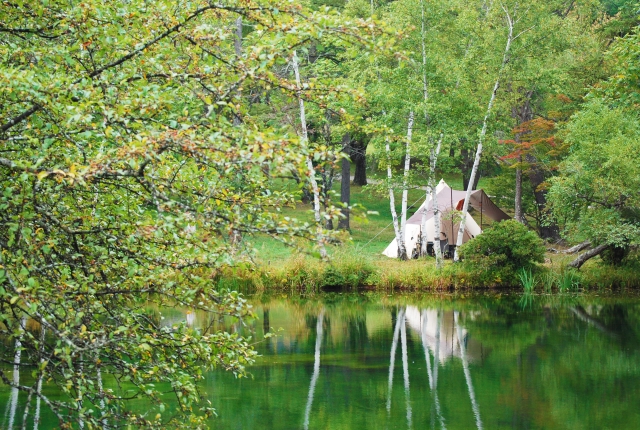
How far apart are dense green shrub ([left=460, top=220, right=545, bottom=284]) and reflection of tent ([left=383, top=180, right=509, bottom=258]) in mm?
4245

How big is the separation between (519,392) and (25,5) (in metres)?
8.79

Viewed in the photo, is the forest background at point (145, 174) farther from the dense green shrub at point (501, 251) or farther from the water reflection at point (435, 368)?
the dense green shrub at point (501, 251)

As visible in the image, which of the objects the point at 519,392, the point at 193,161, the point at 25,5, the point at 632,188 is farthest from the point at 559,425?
the point at 632,188

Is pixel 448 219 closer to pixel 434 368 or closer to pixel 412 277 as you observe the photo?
pixel 412 277

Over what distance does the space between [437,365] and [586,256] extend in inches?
359

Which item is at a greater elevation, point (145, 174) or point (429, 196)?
point (429, 196)

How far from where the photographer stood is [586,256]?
21.1m

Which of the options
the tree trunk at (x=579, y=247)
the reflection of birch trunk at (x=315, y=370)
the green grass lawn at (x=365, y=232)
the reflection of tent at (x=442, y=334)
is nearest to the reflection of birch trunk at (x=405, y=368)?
the reflection of tent at (x=442, y=334)

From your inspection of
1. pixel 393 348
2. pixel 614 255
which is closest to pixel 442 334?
pixel 393 348

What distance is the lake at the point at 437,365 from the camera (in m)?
10.4

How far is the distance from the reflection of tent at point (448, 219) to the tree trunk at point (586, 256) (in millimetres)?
4663

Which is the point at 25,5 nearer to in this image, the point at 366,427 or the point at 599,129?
the point at 366,427

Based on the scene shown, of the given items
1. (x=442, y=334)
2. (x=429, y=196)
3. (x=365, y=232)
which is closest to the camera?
(x=442, y=334)

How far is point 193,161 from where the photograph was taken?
16.0 ft
